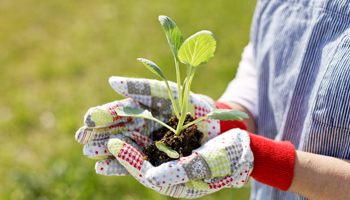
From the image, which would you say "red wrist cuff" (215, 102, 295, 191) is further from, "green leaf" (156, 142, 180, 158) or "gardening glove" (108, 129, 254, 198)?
"green leaf" (156, 142, 180, 158)

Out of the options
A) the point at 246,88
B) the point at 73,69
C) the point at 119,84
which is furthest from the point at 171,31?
the point at 73,69

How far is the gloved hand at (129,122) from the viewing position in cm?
116

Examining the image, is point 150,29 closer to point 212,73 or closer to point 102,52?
point 102,52

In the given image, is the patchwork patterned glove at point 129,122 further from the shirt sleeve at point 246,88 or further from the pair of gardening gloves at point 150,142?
the shirt sleeve at point 246,88

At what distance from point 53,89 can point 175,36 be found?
280 cm

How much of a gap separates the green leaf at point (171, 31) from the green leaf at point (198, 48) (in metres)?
0.11

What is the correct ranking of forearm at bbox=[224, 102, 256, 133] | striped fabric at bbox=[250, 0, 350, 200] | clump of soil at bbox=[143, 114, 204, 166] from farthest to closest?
forearm at bbox=[224, 102, 256, 133] < clump of soil at bbox=[143, 114, 204, 166] < striped fabric at bbox=[250, 0, 350, 200]

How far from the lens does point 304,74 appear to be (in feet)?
3.83

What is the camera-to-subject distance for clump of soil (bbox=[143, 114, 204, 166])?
3.78 ft

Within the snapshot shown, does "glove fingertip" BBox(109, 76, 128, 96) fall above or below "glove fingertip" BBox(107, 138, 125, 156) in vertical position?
above

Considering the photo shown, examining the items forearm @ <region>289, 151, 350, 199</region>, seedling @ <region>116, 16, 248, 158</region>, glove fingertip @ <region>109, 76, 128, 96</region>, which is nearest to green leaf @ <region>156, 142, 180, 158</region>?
seedling @ <region>116, 16, 248, 158</region>

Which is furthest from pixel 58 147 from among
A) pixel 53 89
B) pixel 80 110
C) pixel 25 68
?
pixel 25 68

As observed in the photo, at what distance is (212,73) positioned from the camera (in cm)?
354

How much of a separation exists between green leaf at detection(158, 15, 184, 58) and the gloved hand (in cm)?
30
